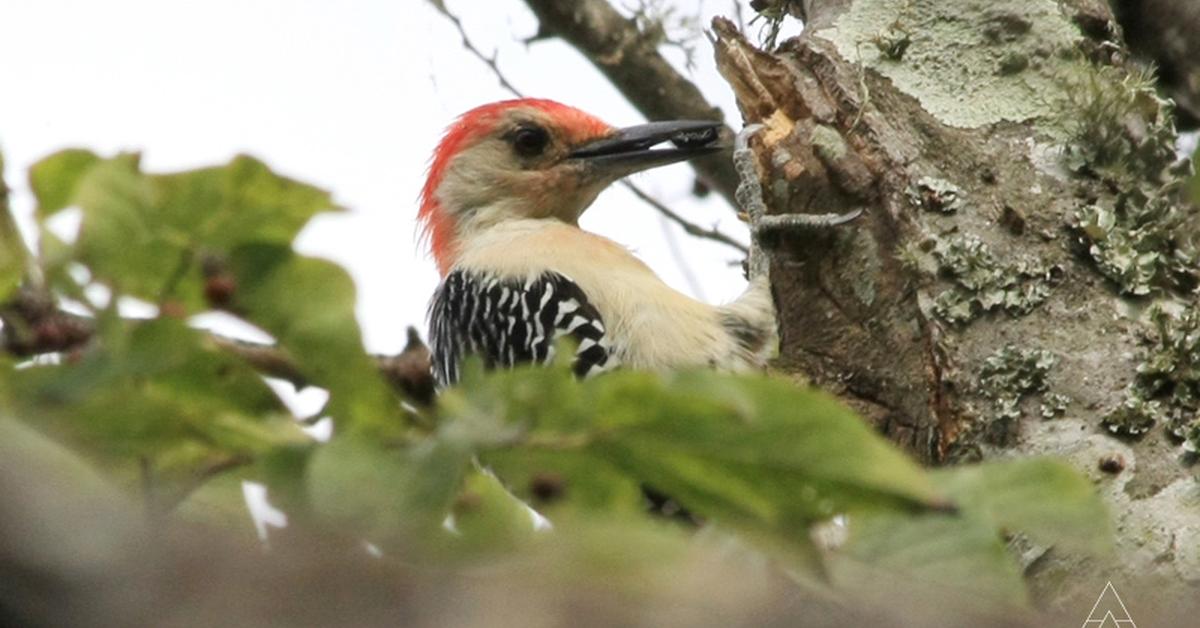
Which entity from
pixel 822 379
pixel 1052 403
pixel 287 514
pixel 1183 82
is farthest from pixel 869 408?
pixel 287 514

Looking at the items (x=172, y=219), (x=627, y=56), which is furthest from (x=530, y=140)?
(x=172, y=219)

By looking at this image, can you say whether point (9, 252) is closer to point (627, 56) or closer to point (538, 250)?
point (538, 250)

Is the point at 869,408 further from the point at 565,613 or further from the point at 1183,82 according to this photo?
the point at 565,613

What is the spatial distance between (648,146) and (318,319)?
4.99 m

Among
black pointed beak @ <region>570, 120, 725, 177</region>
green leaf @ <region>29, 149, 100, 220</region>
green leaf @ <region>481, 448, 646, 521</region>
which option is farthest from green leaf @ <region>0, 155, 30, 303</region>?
black pointed beak @ <region>570, 120, 725, 177</region>

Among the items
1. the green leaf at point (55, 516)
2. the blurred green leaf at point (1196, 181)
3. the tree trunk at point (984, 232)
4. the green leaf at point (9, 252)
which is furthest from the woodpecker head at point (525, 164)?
the green leaf at point (55, 516)

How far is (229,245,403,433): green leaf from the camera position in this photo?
6.46ft

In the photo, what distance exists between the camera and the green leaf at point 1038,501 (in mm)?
1854

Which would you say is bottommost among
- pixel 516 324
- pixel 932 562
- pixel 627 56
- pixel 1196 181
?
pixel 516 324

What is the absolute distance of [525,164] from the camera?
24.0 feet

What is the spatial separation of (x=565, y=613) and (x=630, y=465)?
0.48 metres

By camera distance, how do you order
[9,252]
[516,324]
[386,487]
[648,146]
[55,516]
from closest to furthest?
[55,516] < [386,487] < [9,252] < [516,324] < [648,146]

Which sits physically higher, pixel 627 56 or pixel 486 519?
pixel 627 56

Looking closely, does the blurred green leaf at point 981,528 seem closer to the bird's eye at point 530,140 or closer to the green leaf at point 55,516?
the green leaf at point 55,516
